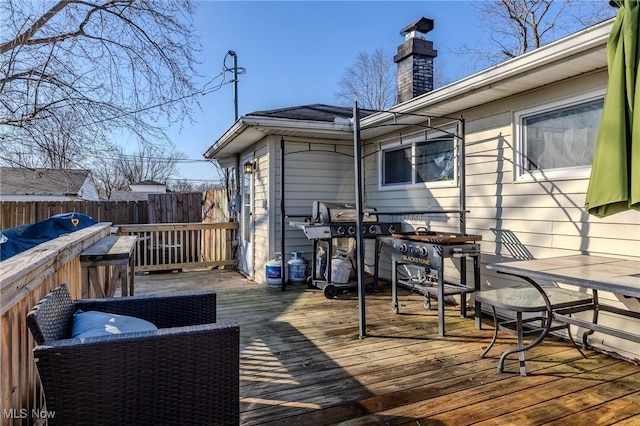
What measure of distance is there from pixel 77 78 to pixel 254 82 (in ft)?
18.0

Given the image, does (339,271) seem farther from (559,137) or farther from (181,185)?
(181,185)

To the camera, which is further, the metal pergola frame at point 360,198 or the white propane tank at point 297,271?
the white propane tank at point 297,271

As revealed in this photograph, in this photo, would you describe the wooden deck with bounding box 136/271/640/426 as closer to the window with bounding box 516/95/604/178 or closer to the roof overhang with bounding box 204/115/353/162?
the window with bounding box 516/95/604/178

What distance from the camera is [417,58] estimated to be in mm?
5242

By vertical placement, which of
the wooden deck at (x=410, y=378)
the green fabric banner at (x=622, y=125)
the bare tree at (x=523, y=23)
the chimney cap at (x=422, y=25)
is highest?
the bare tree at (x=523, y=23)

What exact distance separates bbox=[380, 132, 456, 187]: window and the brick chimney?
70 cm

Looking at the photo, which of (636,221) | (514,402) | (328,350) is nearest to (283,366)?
(328,350)

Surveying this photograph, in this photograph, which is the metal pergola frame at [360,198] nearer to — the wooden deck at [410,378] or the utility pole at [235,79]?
the wooden deck at [410,378]

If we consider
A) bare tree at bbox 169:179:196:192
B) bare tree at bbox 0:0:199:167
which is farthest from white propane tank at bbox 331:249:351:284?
bare tree at bbox 169:179:196:192

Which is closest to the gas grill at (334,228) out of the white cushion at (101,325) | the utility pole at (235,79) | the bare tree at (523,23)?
the white cushion at (101,325)


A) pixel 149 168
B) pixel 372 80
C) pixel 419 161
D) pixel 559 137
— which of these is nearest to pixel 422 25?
pixel 419 161

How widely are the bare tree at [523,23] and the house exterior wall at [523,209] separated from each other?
787 centimetres

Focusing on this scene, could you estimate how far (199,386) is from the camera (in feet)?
5.33

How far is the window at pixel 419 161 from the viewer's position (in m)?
4.78
